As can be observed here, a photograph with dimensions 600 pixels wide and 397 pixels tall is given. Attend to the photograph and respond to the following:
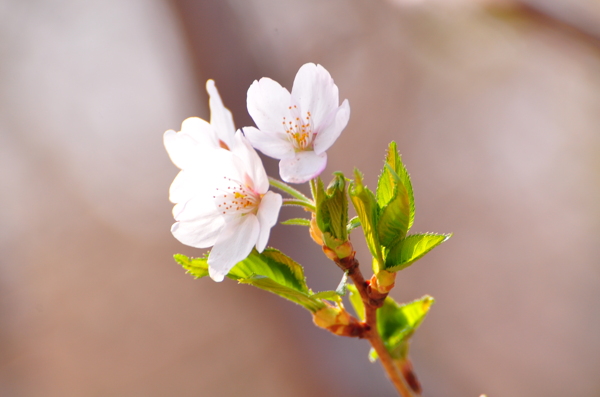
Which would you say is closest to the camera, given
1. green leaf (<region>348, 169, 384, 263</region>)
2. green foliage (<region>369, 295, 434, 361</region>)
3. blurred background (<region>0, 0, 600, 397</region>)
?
green leaf (<region>348, 169, 384, 263</region>)

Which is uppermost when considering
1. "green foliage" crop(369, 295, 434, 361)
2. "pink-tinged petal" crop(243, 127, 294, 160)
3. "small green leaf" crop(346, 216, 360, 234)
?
"pink-tinged petal" crop(243, 127, 294, 160)

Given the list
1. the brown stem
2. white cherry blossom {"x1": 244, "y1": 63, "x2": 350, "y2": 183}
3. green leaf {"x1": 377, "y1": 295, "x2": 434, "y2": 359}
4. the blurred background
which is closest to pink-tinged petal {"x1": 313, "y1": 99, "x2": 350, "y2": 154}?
white cherry blossom {"x1": 244, "y1": 63, "x2": 350, "y2": 183}

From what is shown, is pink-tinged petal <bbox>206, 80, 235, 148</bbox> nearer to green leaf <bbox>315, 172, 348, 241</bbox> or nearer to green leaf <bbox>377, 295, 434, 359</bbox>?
green leaf <bbox>315, 172, 348, 241</bbox>

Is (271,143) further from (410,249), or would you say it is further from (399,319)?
(399,319)

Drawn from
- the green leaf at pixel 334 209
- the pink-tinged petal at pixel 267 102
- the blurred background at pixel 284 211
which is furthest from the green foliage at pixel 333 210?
the blurred background at pixel 284 211

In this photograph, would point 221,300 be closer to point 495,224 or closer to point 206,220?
point 495,224

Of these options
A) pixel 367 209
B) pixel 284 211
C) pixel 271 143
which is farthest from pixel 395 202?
pixel 284 211

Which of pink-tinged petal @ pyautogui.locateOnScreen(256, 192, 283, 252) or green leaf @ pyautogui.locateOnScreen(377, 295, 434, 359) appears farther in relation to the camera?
green leaf @ pyautogui.locateOnScreen(377, 295, 434, 359)

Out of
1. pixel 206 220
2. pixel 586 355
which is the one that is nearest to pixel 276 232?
pixel 586 355

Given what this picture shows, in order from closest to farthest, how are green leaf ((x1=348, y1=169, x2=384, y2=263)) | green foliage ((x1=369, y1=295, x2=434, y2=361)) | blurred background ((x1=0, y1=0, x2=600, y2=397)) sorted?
green leaf ((x1=348, y1=169, x2=384, y2=263)) → green foliage ((x1=369, y1=295, x2=434, y2=361)) → blurred background ((x1=0, y1=0, x2=600, y2=397))
